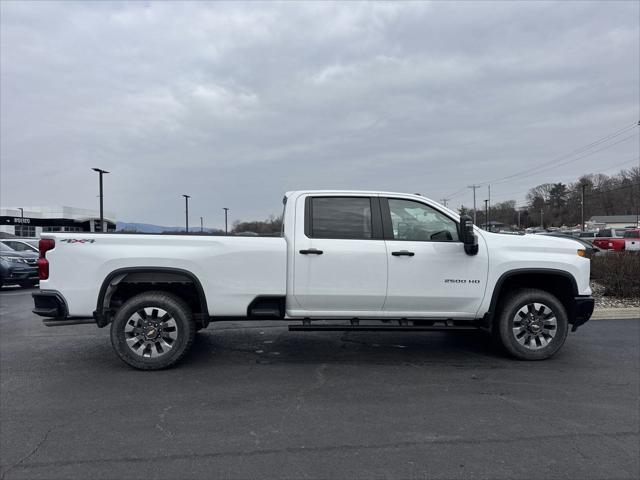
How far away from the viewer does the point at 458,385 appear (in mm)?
4828

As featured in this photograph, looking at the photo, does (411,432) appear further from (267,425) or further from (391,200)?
(391,200)

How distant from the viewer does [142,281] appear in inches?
208

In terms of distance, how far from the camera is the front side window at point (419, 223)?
552 cm

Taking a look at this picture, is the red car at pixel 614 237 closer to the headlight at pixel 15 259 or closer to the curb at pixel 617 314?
the curb at pixel 617 314

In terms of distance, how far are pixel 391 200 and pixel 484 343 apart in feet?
8.35

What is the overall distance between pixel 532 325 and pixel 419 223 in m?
1.77

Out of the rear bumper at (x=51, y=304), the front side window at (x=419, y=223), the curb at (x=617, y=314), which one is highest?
the front side window at (x=419, y=223)

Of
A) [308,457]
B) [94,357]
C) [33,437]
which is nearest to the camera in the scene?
[308,457]

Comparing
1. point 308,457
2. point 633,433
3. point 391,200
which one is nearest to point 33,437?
point 308,457

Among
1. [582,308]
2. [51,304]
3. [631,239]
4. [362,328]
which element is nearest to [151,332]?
[51,304]

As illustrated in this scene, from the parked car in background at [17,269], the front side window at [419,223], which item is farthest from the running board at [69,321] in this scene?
the parked car in background at [17,269]

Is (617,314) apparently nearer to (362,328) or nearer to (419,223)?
(419,223)

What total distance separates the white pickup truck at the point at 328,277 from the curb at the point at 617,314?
353 centimetres

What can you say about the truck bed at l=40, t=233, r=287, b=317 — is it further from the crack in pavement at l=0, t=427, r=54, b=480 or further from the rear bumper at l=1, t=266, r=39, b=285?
the rear bumper at l=1, t=266, r=39, b=285
